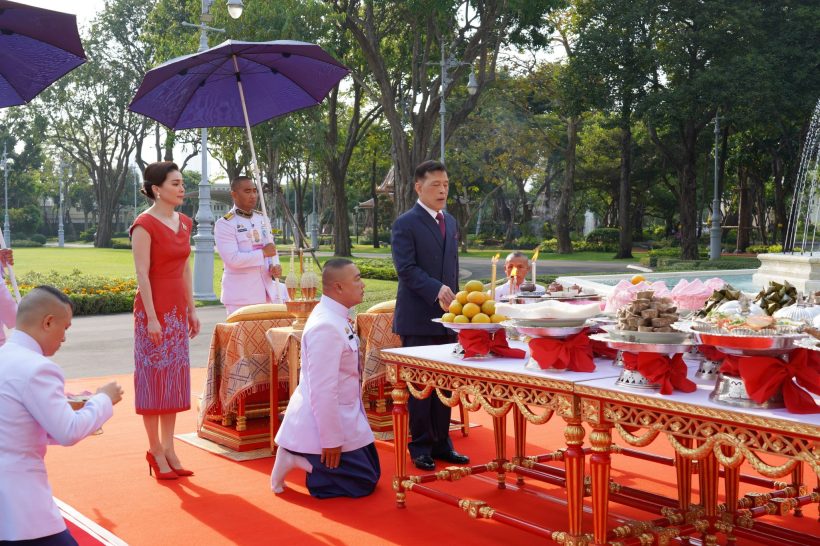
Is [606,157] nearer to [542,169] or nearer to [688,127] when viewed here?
[542,169]

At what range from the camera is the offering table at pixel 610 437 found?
3.30m

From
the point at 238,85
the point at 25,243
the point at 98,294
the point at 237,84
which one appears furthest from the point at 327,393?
the point at 25,243

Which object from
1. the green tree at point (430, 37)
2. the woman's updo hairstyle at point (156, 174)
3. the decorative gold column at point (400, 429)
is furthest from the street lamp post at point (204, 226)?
the decorative gold column at point (400, 429)

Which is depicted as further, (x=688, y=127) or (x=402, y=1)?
(x=688, y=127)

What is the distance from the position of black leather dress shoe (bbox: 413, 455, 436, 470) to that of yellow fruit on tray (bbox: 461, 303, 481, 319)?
1734 mm

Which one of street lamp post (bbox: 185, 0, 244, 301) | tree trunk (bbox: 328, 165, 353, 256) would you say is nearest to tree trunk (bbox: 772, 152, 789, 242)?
tree trunk (bbox: 328, 165, 353, 256)

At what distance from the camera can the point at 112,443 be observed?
23.7 feet

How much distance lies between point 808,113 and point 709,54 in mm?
3686

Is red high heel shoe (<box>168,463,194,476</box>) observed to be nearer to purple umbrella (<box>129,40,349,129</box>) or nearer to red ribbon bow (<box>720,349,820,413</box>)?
purple umbrella (<box>129,40,349,129</box>)

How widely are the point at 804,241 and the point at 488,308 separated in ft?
86.3

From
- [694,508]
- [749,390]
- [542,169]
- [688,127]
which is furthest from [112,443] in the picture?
[542,169]

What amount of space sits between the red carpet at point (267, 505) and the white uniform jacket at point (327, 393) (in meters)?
0.37

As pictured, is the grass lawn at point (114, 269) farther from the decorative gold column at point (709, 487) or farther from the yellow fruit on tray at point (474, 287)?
the decorative gold column at point (709, 487)

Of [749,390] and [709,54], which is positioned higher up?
[709,54]
